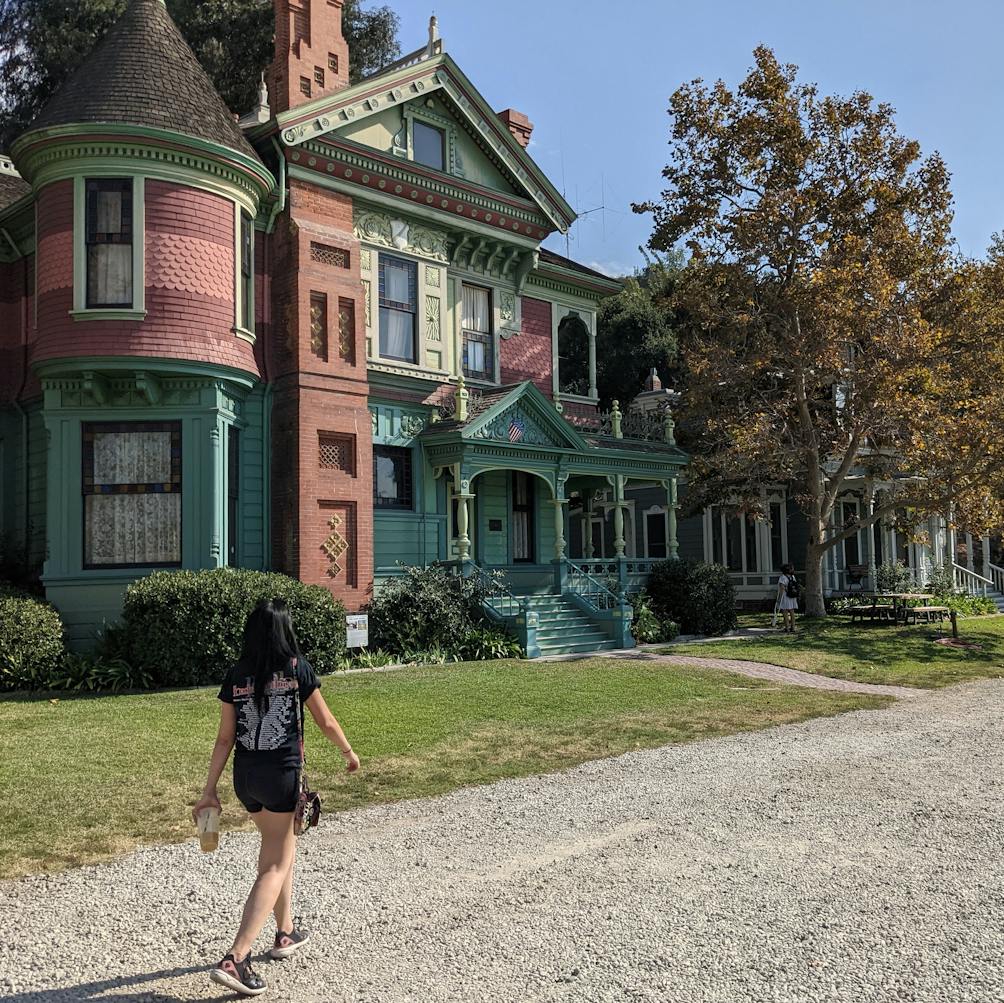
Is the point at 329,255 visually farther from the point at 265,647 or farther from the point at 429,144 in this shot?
the point at 265,647

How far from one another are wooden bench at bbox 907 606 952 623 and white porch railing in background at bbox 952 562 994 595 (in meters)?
7.48

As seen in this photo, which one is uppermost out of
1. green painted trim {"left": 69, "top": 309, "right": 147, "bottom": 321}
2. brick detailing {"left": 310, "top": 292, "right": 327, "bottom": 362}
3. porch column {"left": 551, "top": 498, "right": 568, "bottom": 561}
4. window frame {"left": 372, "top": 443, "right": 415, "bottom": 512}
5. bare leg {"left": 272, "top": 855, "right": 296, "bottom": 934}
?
brick detailing {"left": 310, "top": 292, "right": 327, "bottom": 362}

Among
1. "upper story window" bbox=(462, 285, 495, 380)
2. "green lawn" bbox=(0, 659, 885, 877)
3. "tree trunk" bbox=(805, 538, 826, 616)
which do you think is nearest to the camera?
"green lawn" bbox=(0, 659, 885, 877)

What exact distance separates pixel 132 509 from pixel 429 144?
398 inches

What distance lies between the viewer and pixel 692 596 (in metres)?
22.1

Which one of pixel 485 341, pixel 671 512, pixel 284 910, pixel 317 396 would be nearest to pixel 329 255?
pixel 317 396

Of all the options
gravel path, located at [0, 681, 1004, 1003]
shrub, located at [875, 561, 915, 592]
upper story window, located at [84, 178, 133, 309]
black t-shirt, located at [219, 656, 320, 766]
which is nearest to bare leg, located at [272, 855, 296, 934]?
gravel path, located at [0, 681, 1004, 1003]

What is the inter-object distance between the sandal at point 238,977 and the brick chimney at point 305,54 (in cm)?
→ 1782

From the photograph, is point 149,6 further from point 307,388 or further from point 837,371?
point 837,371

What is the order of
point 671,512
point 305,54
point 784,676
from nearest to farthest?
point 784,676, point 305,54, point 671,512

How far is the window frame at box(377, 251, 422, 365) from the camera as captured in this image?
1955 cm

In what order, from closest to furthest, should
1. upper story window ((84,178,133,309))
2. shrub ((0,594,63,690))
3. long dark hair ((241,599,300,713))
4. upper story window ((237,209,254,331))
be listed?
long dark hair ((241,599,300,713)) → shrub ((0,594,63,690)) → upper story window ((84,178,133,309)) → upper story window ((237,209,254,331))

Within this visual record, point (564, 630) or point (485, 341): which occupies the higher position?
point (485, 341)

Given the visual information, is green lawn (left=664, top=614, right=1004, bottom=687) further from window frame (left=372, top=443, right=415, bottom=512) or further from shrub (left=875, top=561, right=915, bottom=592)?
shrub (left=875, top=561, right=915, bottom=592)
